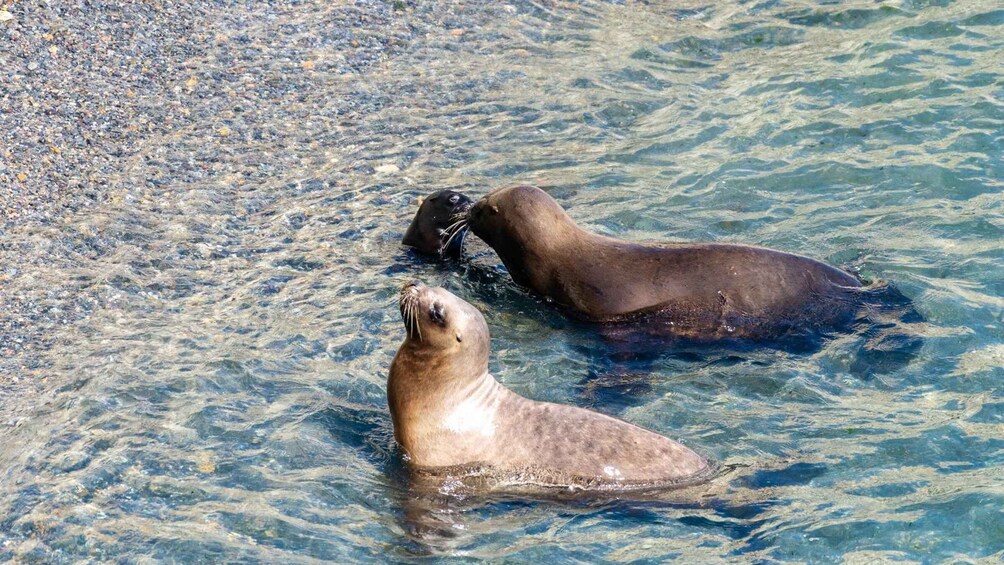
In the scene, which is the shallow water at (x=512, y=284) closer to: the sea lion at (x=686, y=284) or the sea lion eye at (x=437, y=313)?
the sea lion at (x=686, y=284)

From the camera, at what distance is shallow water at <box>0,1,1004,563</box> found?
19.9 feet

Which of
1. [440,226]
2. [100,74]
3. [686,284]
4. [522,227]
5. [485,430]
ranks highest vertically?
[100,74]

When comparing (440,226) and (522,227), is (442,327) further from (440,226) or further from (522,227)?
(440,226)

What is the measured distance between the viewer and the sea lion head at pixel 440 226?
9391 mm

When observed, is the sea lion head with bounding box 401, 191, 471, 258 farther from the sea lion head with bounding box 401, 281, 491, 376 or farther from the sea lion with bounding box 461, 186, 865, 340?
the sea lion head with bounding box 401, 281, 491, 376

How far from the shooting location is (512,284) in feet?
30.0

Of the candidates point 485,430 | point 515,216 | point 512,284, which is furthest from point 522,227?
point 485,430

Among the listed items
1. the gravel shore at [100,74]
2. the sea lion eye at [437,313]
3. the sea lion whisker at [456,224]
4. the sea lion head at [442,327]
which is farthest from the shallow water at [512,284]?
the sea lion eye at [437,313]

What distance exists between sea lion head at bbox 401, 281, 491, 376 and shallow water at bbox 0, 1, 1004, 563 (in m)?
0.65

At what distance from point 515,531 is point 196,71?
736 cm

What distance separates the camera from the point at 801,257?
8469 millimetres

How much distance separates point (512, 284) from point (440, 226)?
2.68 ft

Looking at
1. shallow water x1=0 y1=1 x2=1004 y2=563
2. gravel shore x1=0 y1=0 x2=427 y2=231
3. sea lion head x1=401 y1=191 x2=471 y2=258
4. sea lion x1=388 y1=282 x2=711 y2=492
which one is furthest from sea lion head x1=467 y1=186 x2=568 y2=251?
gravel shore x1=0 y1=0 x2=427 y2=231

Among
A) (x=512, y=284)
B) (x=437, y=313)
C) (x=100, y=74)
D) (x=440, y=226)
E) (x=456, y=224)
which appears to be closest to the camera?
(x=437, y=313)
